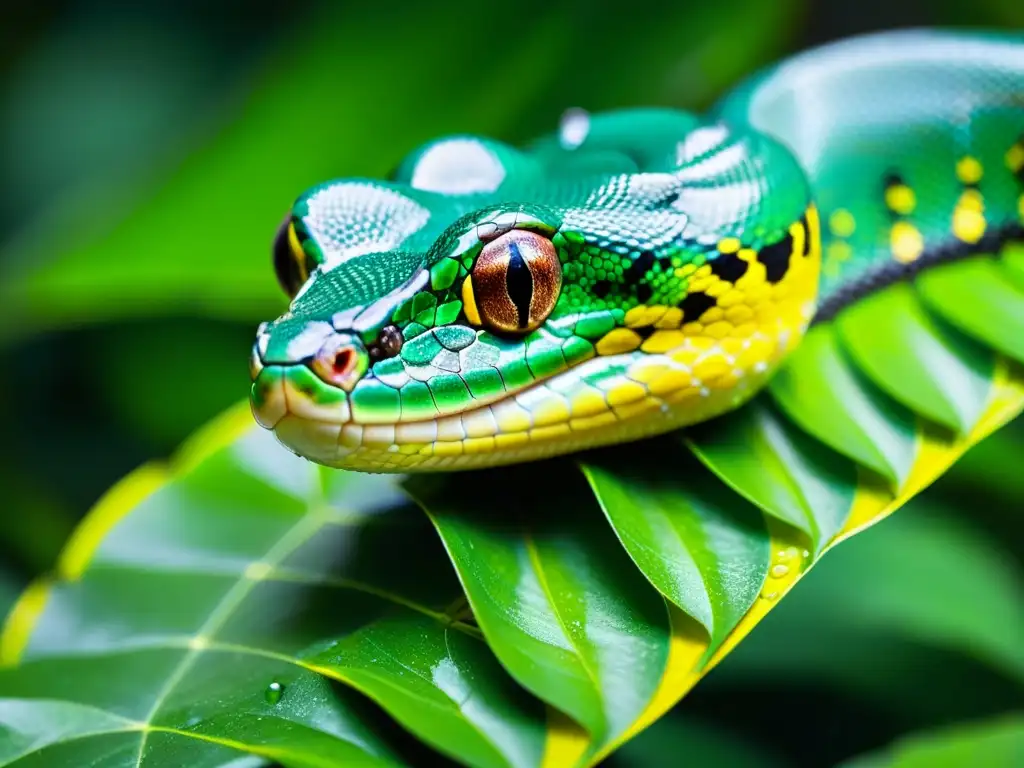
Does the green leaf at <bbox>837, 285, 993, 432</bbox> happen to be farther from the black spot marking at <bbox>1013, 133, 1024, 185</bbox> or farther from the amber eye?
the amber eye

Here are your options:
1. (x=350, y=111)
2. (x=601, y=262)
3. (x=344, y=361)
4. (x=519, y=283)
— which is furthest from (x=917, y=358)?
(x=350, y=111)

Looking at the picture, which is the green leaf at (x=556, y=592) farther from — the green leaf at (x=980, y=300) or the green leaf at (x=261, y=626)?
the green leaf at (x=980, y=300)

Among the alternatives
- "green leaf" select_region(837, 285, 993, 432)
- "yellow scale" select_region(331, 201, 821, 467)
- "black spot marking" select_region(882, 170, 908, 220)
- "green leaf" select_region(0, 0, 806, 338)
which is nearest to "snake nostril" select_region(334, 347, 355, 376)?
"yellow scale" select_region(331, 201, 821, 467)

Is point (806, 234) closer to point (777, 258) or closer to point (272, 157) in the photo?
point (777, 258)

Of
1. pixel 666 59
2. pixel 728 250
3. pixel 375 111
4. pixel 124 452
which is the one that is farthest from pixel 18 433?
pixel 728 250

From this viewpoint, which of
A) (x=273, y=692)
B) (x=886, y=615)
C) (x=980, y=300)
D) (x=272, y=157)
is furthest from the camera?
(x=272, y=157)

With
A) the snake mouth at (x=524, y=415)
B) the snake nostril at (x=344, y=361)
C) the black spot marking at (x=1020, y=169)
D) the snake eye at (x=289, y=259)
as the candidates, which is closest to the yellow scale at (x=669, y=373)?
the snake mouth at (x=524, y=415)

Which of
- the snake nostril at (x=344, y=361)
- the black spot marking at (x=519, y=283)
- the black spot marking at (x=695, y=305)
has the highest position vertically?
the black spot marking at (x=519, y=283)
